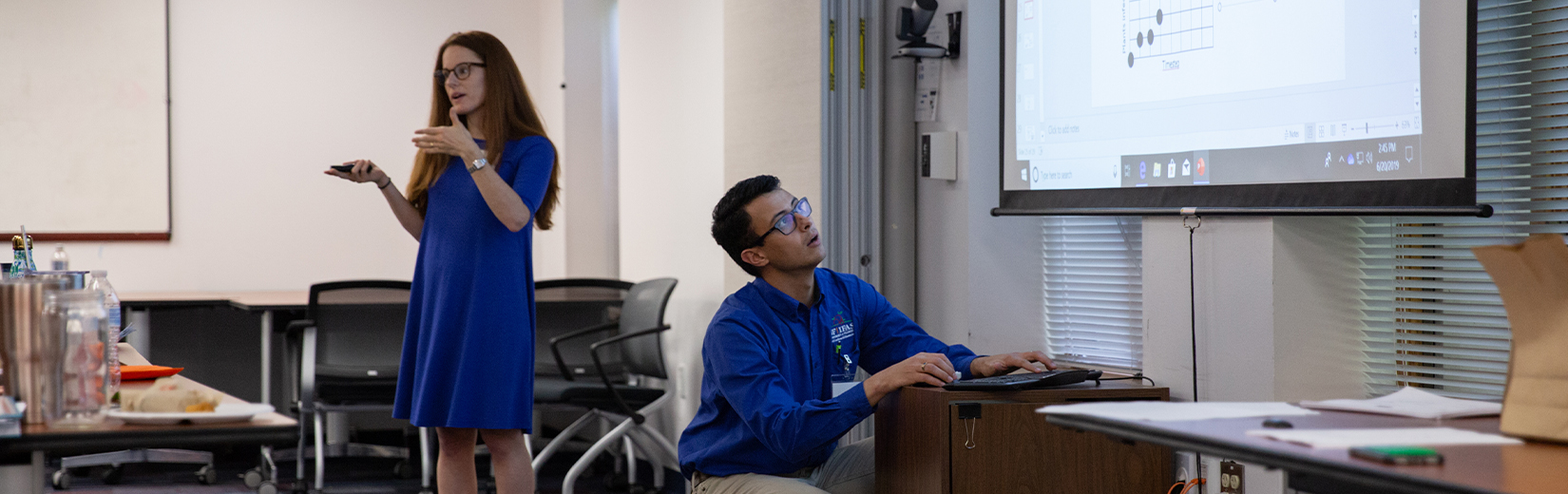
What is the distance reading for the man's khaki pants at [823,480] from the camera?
2.01m

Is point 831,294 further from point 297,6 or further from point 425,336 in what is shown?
point 297,6

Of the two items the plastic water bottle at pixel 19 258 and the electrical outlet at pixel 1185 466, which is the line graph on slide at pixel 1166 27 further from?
the plastic water bottle at pixel 19 258

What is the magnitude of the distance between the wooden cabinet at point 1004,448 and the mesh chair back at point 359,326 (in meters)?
2.46

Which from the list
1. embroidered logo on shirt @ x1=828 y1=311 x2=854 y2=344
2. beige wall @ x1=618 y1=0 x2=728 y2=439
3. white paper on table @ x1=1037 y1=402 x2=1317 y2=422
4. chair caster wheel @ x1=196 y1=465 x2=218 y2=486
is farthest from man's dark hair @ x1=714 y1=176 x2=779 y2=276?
chair caster wheel @ x1=196 y1=465 x2=218 y2=486

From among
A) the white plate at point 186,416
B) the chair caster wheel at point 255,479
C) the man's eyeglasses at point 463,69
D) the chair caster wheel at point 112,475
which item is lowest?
the chair caster wheel at point 112,475

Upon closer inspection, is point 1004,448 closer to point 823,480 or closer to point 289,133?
point 823,480

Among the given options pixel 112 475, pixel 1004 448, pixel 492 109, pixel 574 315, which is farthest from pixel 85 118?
pixel 1004 448

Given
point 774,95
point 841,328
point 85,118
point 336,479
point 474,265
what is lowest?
point 336,479

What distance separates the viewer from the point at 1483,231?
2025 millimetres

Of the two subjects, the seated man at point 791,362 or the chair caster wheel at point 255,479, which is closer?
the seated man at point 791,362

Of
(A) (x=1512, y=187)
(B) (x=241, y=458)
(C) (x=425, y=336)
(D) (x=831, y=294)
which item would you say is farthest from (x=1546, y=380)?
(B) (x=241, y=458)

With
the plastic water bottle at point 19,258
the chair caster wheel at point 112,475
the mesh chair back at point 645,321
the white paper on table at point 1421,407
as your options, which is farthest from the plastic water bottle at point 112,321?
the chair caster wheel at point 112,475

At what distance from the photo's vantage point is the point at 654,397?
4047 mm

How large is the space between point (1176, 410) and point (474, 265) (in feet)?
4.97
